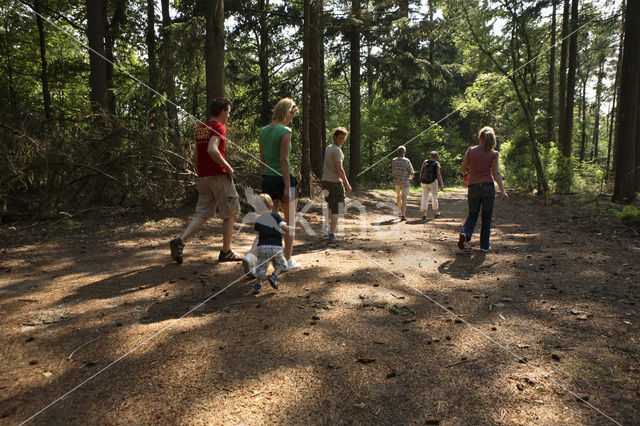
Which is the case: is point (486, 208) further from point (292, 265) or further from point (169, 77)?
point (169, 77)

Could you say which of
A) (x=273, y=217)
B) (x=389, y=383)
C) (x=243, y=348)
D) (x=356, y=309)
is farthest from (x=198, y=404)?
(x=273, y=217)

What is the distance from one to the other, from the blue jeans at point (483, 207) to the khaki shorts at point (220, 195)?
156 inches

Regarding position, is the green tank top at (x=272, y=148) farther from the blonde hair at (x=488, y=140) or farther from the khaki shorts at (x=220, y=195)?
the blonde hair at (x=488, y=140)

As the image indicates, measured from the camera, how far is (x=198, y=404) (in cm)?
228

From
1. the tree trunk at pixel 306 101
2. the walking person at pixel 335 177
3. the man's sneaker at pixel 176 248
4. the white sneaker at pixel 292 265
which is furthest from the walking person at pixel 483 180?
the tree trunk at pixel 306 101

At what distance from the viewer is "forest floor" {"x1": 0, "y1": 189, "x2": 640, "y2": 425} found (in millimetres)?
2281

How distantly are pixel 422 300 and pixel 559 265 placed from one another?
2.71 m

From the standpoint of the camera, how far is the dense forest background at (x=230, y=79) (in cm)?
Result: 816

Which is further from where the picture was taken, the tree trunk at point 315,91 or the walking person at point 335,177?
the tree trunk at point 315,91

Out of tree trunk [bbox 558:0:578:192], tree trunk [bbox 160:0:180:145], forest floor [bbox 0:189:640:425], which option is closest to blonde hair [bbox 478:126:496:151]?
forest floor [bbox 0:189:640:425]

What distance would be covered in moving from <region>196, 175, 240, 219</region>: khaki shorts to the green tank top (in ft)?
2.03

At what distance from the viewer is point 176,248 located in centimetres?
518

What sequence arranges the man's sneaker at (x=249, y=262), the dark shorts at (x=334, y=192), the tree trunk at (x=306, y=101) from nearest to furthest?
the man's sneaker at (x=249, y=262), the dark shorts at (x=334, y=192), the tree trunk at (x=306, y=101)

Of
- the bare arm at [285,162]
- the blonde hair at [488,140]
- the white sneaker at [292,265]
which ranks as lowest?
the white sneaker at [292,265]
